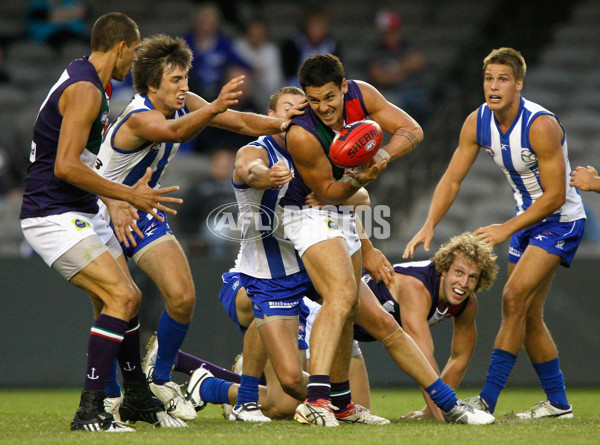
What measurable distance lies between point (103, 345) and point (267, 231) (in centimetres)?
147

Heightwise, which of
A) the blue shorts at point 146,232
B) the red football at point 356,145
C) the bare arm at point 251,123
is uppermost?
the bare arm at point 251,123

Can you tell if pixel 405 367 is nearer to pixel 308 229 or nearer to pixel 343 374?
pixel 343 374

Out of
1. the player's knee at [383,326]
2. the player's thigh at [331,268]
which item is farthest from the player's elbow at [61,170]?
the player's knee at [383,326]

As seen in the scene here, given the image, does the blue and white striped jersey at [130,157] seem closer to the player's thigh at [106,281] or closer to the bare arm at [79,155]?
the bare arm at [79,155]

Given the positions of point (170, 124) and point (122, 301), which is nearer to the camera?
point (122, 301)

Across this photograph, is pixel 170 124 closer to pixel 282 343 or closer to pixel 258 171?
pixel 258 171

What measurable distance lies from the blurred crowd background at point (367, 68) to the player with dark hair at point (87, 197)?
446 centimetres

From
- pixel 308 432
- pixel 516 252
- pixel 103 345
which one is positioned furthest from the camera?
pixel 516 252

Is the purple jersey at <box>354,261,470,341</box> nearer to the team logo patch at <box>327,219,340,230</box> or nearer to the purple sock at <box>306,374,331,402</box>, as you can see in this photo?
the team logo patch at <box>327,219,340,230</box>

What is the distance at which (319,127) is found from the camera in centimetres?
573

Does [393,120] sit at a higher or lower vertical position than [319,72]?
lower

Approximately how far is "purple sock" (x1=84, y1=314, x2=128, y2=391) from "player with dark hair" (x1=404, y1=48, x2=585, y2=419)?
2.11m

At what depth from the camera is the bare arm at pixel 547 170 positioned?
6262 mm

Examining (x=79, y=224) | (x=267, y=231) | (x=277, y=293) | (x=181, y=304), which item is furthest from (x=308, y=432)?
(x=79, y=224)
